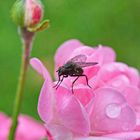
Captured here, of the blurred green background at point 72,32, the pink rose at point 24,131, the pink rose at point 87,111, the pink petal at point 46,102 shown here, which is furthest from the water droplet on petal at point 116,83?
the blurred green background at point 72,32

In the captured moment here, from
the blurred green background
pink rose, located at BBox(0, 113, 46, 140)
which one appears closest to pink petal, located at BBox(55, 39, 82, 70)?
pink rose, located at BBox(0, 113, 46, 140)

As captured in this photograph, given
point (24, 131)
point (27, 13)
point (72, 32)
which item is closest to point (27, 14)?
point (27, 13)

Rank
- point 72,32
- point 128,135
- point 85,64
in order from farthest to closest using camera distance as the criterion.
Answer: point 72,32
point 85,64
point 128,135

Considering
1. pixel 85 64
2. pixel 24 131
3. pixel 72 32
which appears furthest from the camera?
pixel 72 32

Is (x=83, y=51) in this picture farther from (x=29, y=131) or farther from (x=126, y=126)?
(x=29, y=131)

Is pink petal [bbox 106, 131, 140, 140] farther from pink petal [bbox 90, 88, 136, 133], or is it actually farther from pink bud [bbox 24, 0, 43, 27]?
pink bud [bbox 24, 0, 43, 27]

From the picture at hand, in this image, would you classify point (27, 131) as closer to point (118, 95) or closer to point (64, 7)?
point (118, 95)

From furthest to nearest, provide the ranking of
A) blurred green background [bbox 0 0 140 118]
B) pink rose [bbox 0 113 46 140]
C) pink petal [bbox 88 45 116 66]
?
1. blurred green background [bbox 0 0 140 118]
2. pink rose [bbox 0 113 46 140]
3. pink petal [bbox 88 45 116 66]

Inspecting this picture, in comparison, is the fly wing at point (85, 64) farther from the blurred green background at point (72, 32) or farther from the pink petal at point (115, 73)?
the blurred green background at point (72, 32)
